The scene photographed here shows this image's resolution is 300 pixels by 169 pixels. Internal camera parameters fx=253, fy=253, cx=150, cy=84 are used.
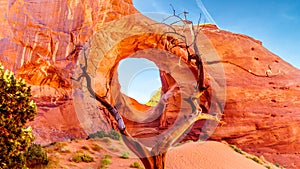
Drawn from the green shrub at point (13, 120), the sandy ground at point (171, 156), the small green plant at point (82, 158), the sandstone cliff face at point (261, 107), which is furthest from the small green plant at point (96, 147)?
the sandstone cliff face at point (261, 107)

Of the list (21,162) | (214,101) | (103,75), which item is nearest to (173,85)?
(214,101)

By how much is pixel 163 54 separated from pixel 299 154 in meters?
14.5

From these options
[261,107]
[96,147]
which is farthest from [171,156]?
[261,107]

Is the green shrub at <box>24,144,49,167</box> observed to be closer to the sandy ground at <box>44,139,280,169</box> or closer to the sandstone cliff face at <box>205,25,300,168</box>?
the sandy ground at <box>44,139,280,169</box>

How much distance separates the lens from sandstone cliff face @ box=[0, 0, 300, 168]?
18.4 metres

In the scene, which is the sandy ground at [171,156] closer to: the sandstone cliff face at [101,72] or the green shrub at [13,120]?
the green shrub at [13,120]

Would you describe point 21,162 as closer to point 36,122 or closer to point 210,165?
point 210,165

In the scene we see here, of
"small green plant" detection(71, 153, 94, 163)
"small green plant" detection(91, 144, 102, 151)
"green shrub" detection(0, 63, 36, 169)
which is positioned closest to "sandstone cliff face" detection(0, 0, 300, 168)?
"small green plant" detection(91, 144, 102, 151)

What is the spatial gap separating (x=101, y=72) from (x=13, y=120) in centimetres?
1619

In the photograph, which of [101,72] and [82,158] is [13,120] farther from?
[101,72]

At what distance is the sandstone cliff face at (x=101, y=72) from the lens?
18.4 meters

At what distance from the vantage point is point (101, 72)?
23.1 meters

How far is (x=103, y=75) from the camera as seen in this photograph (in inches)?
920

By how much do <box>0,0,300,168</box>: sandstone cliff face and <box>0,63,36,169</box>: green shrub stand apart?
1110 cm
